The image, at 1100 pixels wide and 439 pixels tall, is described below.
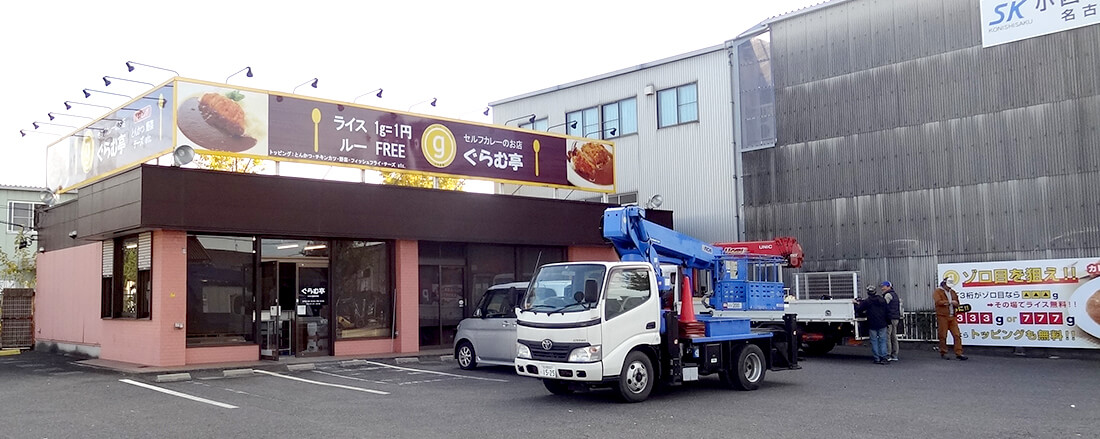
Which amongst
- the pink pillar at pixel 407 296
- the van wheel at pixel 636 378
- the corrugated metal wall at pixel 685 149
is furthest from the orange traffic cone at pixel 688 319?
the corrugated metal wall at pixel 685 149

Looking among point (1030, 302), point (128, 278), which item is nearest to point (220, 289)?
point (128, 278)

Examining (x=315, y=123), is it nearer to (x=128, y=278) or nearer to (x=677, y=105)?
(x=128, y=278)

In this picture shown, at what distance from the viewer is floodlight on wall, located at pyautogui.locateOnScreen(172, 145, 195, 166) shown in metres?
16.8

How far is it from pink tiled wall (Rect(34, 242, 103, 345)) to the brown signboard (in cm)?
446

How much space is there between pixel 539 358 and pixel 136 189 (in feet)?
30.2

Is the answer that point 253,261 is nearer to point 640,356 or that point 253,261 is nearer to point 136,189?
point 136,189

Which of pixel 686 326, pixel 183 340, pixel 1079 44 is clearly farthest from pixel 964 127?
pixel 183 340

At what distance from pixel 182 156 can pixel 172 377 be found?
4451 mm

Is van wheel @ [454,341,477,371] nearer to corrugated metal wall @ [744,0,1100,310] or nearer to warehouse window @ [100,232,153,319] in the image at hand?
warehouse window @ [100,232,153,319]

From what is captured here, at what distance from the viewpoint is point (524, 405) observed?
11.4 metres

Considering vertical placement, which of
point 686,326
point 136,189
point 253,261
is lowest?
point 686,326

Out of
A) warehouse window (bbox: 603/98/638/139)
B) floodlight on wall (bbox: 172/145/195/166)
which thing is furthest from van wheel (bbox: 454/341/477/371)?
warehouse window (bbox: 603/98/638/139)

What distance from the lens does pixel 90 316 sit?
781 inches

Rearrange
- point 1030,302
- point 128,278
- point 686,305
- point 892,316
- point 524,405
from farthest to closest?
point 1030,302
point 128,278
point 892,316
point 686,305
point 524,405
